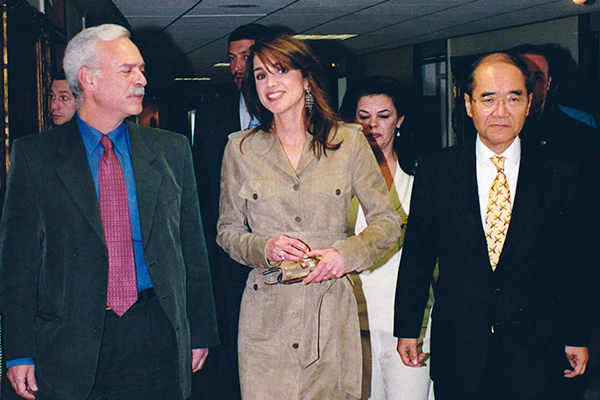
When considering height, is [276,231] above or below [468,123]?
below

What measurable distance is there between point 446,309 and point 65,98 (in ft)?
7.78

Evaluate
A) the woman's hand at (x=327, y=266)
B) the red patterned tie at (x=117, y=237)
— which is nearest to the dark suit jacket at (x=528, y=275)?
the woman's hand at (x=327, y=266)

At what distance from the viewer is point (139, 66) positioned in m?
2.21

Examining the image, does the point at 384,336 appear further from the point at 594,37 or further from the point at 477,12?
the point at 594,37

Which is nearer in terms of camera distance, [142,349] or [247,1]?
[142,349]

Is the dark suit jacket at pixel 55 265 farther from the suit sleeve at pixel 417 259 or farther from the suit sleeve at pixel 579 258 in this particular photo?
the suit sleeve at pixel 579 258

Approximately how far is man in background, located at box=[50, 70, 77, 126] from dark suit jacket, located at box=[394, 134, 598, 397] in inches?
87.8

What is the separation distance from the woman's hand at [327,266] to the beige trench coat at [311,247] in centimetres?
11

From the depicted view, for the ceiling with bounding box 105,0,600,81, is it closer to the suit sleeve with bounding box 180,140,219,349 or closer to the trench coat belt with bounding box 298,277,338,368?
the suit sleeve with bounding box 180,140,219,349

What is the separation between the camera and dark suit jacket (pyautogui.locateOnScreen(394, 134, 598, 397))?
2.19 meters

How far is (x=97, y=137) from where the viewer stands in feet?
6.97

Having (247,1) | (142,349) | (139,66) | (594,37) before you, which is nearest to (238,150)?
(139,66)

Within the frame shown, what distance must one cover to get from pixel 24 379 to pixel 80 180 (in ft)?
2.08


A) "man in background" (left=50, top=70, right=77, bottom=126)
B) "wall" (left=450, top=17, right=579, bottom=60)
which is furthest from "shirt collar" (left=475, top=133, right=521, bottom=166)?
"wall" (left=450, top=17, right=579, bottom=60)
